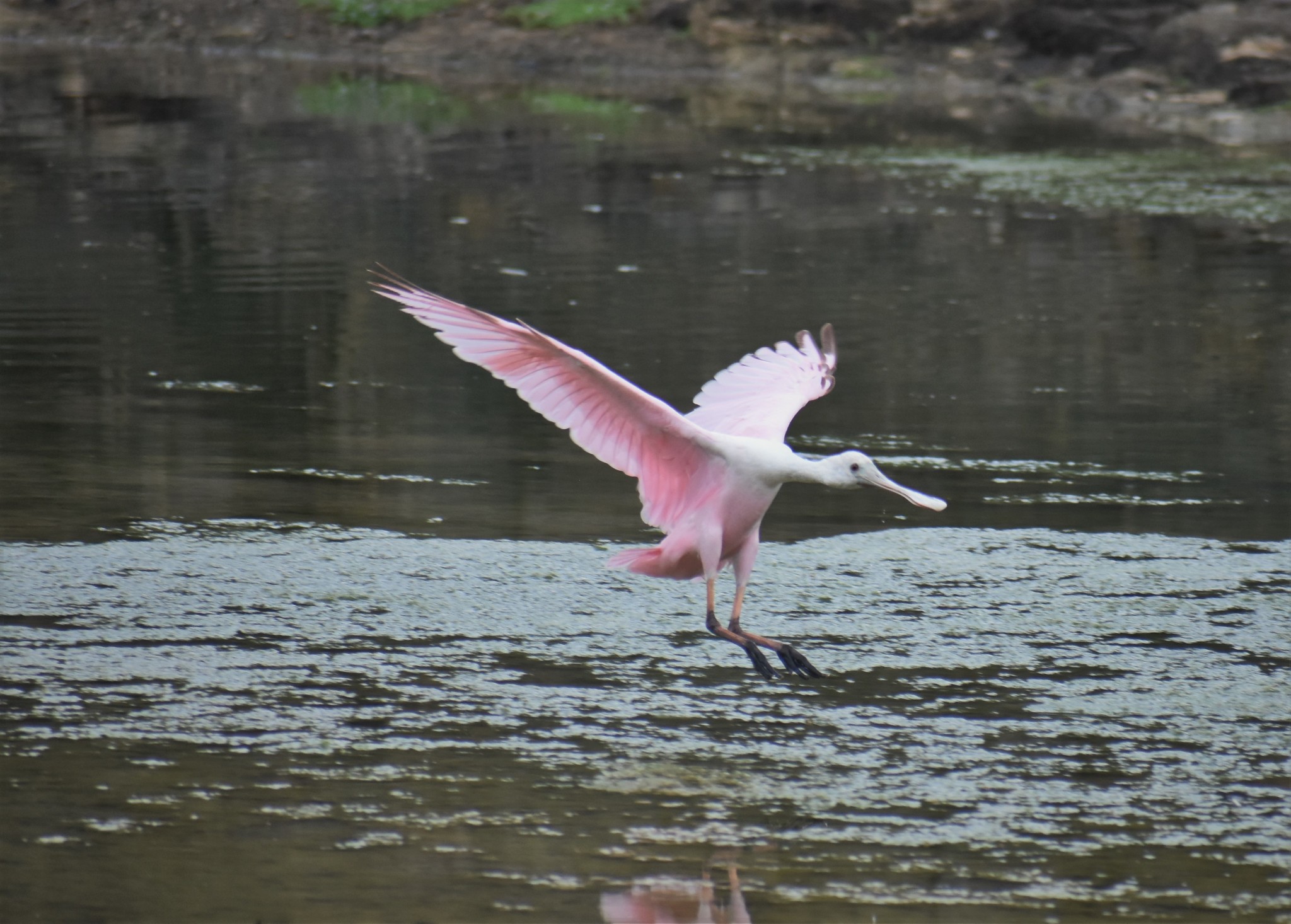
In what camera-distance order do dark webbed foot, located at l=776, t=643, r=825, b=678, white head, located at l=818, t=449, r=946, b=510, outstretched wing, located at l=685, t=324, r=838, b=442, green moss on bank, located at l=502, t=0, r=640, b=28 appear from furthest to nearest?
green moss on bank, located at l=502, t=0, r=640, b=28 → outstretched wing, located at l=685, t=324, r=838, b=442 → white head, located at l=818, t=449, r=946, b=510 → dark webbed foot, located at l=776, t=643, r=825, b=678

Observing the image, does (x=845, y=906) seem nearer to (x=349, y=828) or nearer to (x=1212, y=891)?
(x=1212, y=891)

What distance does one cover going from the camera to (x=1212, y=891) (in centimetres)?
492

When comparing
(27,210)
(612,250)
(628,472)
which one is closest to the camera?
(628,472)

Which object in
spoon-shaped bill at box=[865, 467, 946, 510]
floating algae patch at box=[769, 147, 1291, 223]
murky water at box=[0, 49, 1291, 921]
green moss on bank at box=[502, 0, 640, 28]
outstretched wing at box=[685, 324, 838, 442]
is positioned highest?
green moss on bank at box=[502, 0, 640, 28]

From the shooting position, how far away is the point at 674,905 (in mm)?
4789

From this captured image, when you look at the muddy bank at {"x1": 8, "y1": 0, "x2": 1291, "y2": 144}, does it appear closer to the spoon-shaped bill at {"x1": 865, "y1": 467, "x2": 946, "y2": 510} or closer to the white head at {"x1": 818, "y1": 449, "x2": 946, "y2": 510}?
the spoon-shaped bill at {"x1": 865, "y1": 467, "x2": 946, "y2": 510}

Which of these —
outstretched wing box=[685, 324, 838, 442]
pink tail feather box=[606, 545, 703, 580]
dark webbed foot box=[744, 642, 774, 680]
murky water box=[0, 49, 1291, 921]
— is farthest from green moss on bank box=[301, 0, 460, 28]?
dark webbed foot box=[744, 642, 774, 680]

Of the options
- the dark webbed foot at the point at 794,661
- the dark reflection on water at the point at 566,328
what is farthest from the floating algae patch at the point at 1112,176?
the dark webbed foot at the point at 794,661

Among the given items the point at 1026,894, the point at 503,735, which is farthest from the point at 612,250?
the point at 1026,894

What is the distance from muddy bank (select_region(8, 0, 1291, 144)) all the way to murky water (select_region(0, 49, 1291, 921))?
44.3ft

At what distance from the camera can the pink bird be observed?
6309mm

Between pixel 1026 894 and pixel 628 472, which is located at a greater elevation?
pixel 628 472

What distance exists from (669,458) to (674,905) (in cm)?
211

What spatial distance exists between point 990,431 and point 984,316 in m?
3.47
